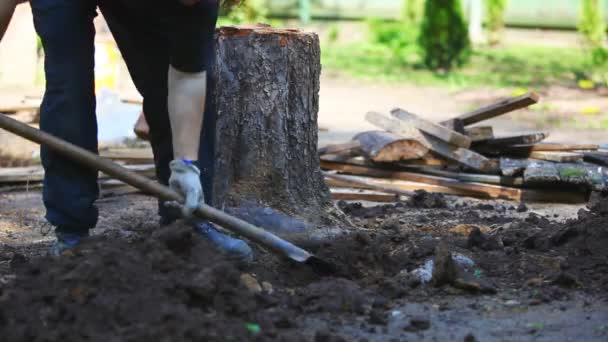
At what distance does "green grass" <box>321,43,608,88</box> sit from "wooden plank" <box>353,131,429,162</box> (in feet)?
26.6

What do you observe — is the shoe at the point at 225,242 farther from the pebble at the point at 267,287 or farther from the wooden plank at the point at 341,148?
the wooden plank at the point at 341,148

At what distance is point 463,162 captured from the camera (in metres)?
6.42

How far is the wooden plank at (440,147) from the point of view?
6.37 meters

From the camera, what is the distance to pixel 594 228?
4.30m

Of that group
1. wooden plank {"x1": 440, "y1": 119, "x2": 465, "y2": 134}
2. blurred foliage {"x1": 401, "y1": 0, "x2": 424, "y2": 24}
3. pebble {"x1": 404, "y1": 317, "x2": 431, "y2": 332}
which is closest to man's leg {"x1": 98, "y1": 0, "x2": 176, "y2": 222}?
pebble {"x1": 404, "y1": 317, "x2": 431, "y2": 332}

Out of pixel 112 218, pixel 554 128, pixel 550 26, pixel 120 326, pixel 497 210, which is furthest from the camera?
pixel 550 26

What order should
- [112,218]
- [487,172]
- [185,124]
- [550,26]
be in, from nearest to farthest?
[185,124] → [112,218] → [487,172] → [550,26]

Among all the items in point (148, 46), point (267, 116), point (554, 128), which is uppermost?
point (148, 46)

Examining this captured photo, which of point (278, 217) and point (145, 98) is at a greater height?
point (145, 98)

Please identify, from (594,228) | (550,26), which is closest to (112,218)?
(594,228)

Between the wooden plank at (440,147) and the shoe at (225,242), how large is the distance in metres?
2.71

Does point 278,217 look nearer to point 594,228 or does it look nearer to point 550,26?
point 594,228

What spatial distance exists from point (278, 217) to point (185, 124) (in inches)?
37.8

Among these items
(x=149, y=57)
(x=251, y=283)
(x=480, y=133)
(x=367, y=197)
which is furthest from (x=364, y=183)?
(x=251, y=283)
